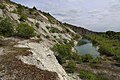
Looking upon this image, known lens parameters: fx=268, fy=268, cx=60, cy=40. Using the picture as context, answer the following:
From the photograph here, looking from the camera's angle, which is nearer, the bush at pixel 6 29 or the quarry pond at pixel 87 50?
the bush at pixel 6 29

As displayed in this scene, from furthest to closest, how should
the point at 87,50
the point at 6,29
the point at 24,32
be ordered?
the point at 87,50, the point at 6,29, the point at 24,32

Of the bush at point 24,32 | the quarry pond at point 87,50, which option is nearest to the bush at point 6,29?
the bush at point 24,32

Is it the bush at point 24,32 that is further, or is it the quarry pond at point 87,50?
the quarry pond at point 87,50

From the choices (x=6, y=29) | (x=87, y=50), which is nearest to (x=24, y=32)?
(x=6, y=29)

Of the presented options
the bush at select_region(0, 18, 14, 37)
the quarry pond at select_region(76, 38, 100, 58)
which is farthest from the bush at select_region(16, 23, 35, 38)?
the quarry pond at select_region(76, 38, 100, 58)

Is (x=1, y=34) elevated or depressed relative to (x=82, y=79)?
elevated

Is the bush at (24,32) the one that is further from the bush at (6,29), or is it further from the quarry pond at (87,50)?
the quarry pond at (87,50)

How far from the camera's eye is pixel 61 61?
56.1 meters

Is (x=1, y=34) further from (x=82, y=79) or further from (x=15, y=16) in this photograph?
(x=15, y=16)

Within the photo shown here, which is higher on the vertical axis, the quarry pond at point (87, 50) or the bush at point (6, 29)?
the bush at point (6, 29)

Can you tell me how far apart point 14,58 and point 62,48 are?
26865mm

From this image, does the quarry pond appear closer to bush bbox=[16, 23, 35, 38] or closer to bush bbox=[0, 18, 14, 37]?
bush bbox=[16, 23, 35, 38]

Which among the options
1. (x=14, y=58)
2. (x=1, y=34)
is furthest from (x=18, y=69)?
(x=1, y=34)

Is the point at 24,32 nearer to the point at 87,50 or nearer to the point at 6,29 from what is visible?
the point at 6,29
